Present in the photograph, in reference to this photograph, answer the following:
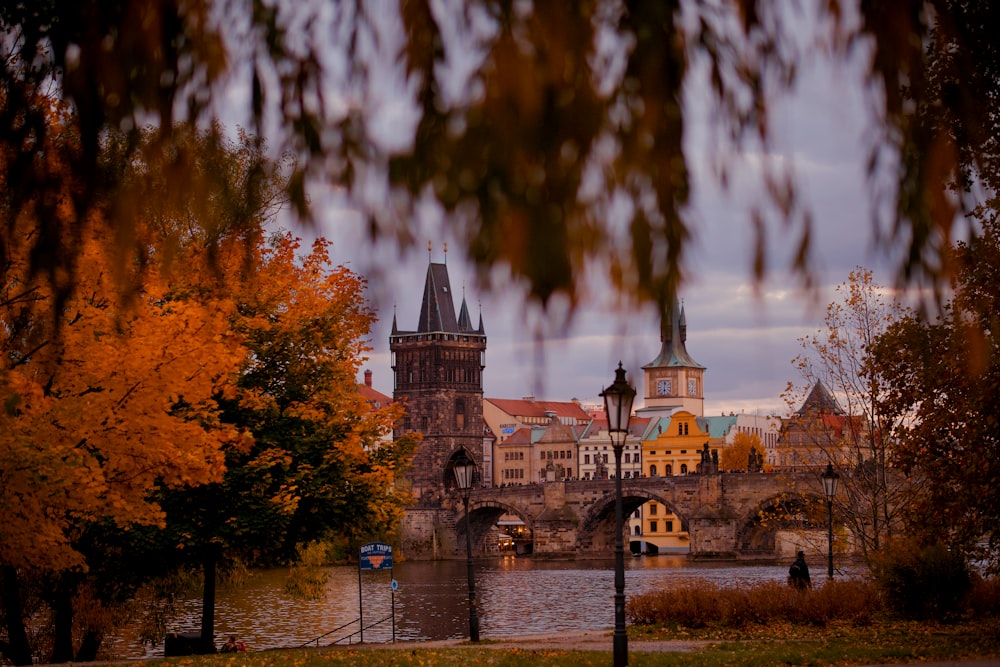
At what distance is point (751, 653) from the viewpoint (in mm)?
14836

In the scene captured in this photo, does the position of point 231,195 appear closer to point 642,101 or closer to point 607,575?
point 642,101

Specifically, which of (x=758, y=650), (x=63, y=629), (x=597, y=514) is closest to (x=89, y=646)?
(x=63, y=629)

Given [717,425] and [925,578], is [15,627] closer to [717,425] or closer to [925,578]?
[925,578]

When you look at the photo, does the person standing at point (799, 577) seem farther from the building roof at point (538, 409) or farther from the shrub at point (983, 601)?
the building roof at point (538, 409)

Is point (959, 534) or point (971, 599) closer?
point (959, 534)

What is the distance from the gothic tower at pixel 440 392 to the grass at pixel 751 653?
291 feet

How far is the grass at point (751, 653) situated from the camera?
1394cm

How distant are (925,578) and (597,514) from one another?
227ft

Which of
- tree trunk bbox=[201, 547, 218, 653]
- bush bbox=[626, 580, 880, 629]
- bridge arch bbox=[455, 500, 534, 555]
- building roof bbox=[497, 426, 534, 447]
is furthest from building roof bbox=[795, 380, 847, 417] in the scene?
building roof bbox=[497, 426, 534, 447]

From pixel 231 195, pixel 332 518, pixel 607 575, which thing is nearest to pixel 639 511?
pixel 607 575

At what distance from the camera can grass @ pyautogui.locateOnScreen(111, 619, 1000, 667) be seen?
45.7 feet

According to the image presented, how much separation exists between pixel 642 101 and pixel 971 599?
1803 cm

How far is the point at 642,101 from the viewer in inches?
83.3

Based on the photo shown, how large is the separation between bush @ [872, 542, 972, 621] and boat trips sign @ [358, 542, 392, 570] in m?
11.6
